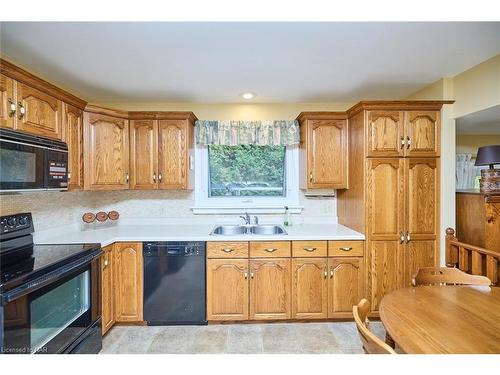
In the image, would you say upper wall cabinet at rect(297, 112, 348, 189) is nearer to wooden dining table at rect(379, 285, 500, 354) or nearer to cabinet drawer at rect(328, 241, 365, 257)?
cabinet drawer at rect(328, 241, 365, 257)

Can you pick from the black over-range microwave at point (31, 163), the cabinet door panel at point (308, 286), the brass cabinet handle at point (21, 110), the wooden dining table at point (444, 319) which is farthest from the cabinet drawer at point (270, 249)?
the brass cabinet handle at point (21, 110)

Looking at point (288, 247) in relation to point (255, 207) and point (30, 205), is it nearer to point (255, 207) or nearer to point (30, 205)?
point (255, 207)

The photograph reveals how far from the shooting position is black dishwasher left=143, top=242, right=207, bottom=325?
A: 242 cm

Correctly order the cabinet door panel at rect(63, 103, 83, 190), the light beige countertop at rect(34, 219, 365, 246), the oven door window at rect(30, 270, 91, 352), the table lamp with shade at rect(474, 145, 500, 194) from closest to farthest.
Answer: the oven door window at rect(30, 270, 91, 352) < the table lamp with shade at rect(474, 145, 500, 194) < the cabinet door panel at rect(63, 103, 83, 190) < the light beige countertop at rect(34, 219, 365, 246)

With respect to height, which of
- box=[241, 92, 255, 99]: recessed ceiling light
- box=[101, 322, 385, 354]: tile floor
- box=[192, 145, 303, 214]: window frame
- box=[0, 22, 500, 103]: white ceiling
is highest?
box=[0, 22, 500, 103]: white ceiling

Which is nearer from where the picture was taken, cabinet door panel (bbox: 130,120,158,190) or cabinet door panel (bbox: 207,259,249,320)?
cabinet door panel (bbox: 207,259,249,320)

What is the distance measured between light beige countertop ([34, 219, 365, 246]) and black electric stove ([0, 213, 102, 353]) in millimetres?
340

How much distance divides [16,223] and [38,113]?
0.82m

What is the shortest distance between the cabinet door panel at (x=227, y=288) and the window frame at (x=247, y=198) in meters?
0.78

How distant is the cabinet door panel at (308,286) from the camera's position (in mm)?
2443

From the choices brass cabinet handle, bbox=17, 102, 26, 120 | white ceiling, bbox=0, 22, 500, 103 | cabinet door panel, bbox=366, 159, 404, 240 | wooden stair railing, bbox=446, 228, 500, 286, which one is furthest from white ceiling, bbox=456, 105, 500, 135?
brass cabinet handle, bbox=17, 102, 26, 120

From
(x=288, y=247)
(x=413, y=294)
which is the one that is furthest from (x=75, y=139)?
(x=413, y=294)

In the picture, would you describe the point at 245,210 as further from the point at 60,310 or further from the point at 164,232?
the point at 60,310

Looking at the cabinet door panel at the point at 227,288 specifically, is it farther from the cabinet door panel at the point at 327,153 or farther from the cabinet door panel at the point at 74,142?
the cabinet door panel at the point at 74,142
